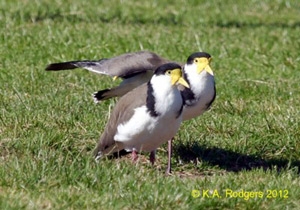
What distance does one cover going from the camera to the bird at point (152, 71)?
6.59 metres

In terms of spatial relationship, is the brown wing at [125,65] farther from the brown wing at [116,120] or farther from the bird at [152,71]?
the brown wing at [116,120]

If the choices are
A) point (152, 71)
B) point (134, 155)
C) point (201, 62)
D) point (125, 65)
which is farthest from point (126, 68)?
point (134, 155)

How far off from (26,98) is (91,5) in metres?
4.55

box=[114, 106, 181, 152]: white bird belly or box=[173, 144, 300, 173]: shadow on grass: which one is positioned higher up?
box=[114, 106, 181, 152]: white bird belly

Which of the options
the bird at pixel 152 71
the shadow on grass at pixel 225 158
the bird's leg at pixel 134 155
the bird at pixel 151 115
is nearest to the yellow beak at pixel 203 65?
the bird at pixel 152 71

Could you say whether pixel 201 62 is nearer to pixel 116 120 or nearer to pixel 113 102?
pixel 116 120

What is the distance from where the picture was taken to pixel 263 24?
11844 millimetres

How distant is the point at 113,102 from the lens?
7.72 m

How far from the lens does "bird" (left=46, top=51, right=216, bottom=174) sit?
6586mm

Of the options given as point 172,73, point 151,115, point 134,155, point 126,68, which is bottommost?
point 134,155

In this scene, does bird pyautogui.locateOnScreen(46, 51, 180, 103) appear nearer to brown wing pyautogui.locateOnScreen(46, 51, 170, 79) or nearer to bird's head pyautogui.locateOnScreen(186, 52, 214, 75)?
brown wing pyautogui.locateOnScreen(46, 51, 170, 79)

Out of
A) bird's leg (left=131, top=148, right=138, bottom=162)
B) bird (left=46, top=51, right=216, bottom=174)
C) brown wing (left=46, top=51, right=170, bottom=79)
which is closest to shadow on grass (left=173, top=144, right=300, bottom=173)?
bird (left=46, top=51, right=216, bottom=174)

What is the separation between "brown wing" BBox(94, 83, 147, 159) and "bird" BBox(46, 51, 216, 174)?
389 millimetres

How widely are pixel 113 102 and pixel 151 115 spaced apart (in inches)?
68.5
